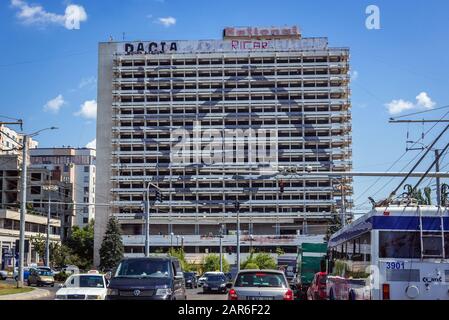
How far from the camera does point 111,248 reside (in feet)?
340

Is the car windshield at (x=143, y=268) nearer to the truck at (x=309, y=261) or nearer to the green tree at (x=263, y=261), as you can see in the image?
the truck at (x=309, y=261)

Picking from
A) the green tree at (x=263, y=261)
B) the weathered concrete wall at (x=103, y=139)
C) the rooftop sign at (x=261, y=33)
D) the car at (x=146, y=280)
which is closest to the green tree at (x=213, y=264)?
the green tree at (x=263, y=261)

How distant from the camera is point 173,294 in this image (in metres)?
16.9

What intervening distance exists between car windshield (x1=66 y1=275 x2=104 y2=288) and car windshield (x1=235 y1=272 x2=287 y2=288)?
27.2 ft

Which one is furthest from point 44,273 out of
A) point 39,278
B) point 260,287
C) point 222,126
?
point 222,126

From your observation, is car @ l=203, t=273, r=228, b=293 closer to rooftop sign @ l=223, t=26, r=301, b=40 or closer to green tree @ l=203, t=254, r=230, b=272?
green tree @ l=203, t=254, r=230, b=272

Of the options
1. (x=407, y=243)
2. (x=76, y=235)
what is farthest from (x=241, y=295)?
(x=76, y=235)

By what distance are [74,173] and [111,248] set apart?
50.2 metres

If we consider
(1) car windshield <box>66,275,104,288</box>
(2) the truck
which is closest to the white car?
(1) car windshield <box>66,275,104,288</box>

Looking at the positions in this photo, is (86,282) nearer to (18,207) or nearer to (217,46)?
(18,207)

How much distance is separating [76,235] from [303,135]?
52.2 meters

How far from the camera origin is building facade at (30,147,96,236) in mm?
142288

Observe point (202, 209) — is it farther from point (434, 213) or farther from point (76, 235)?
point (434, 213)

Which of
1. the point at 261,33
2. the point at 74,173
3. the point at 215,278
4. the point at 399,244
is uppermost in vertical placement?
the point at 261,33
